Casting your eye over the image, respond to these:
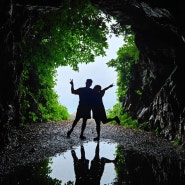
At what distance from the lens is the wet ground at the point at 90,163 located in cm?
593

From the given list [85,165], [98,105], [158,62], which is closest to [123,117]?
[158,62]

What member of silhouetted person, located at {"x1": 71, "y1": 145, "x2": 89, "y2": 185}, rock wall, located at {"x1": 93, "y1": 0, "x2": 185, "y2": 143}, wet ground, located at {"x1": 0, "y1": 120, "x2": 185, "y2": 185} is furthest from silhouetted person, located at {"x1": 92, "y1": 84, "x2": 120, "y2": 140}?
silhouetted person, located at {"x1": 71, "y1": 145, "x2": 89, "y2": 185}

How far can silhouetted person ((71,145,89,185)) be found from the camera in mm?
5841

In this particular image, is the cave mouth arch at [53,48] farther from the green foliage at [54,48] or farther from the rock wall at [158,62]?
the rock wall at [158,62]

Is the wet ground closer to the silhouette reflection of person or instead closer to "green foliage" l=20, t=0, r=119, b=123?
the silhouette reflection of person

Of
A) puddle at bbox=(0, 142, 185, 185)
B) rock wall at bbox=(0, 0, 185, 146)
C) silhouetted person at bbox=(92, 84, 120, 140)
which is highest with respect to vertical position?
rock wall at bbox=(0, 0, 185, 146)

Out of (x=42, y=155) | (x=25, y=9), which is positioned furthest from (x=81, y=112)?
(x=25, y=9)

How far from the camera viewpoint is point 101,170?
22.1ft

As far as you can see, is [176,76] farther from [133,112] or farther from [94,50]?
[94,50]

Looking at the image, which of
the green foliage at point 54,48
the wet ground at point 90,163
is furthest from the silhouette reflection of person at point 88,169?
the green foliage at point 54,48

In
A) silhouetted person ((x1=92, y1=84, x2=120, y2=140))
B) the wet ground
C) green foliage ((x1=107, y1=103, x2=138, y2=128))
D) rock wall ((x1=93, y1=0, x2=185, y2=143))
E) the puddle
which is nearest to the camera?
the puddle

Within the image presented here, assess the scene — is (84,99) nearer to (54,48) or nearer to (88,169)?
(88,169)

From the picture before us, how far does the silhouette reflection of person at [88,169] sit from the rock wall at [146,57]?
11.7ft

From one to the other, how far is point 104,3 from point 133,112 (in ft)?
29.5
